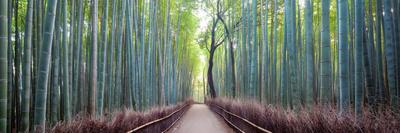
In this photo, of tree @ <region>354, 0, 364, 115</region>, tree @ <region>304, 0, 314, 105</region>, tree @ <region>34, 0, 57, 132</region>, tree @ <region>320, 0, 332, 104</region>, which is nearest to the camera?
tree @ <region>34, 0, 57, 132</region>

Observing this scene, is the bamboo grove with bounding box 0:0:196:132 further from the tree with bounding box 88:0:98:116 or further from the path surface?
the path surface

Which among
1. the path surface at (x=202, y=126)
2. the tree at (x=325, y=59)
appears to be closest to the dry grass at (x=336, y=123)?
the tree at (x=325, y=59)

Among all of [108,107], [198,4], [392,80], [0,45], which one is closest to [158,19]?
[108,107]

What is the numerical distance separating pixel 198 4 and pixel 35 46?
13.3m

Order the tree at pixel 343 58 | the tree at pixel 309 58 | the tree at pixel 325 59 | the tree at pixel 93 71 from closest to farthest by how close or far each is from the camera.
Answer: the tree at pixel 343 58, the tree at pixel 325 59, the tree at pixel 93 71, the tree at pixel 309 58

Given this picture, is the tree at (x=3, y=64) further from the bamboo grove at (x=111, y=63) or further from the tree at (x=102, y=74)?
the tree at (x=102, y=74)

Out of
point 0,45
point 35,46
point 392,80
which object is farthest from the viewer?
point 392,80

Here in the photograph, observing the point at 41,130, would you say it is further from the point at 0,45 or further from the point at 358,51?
the point at 358,51

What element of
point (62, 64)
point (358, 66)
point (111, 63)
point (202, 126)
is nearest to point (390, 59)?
point (358, 66)

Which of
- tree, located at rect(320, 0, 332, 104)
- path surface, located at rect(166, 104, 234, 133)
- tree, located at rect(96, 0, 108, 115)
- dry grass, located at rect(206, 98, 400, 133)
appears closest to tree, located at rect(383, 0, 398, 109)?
tree, located at rect(320, 0, 332, 104)

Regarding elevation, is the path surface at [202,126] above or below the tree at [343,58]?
below

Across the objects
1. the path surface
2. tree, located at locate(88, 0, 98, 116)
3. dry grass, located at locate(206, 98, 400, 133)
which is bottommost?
the path surface

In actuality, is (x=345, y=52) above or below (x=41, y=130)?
above

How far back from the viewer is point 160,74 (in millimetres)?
11453
